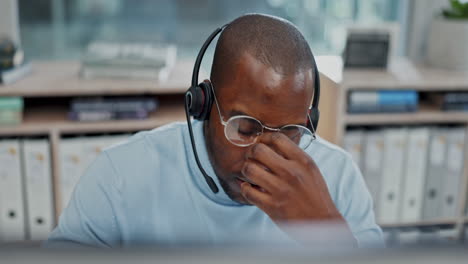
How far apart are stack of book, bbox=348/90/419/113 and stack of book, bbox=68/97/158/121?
815mm

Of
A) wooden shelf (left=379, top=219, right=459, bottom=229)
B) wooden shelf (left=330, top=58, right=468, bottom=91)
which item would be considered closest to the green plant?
wooden shelf (left=330, top=58, right=468, bottom=91)

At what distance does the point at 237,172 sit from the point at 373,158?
1471 mm

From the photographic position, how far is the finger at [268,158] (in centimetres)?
79

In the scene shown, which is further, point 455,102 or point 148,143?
point 455,102

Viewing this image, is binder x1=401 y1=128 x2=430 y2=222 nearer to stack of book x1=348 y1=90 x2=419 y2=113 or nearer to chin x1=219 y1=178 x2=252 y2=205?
stack of book x1=348 y1=90 x2=419 y2=113

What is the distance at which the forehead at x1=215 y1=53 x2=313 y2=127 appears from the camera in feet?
2.87

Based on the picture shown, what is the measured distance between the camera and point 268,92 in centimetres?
87

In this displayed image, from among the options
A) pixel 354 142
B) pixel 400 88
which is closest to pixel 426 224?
pixel 354 142

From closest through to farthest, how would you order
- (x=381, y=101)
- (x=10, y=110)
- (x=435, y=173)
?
(x=10, y=110)
(x=381, y=101)
(x=435, y=173)

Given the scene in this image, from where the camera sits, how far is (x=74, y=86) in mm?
2057

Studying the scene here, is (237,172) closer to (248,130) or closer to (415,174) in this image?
(248,130)

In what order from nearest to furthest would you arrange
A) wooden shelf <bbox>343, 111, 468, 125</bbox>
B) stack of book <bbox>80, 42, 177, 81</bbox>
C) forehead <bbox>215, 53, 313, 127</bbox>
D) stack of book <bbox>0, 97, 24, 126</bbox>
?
forehead <bbox>215, 53, 313, 127</bbox>, stack of book <bbox>0, 97, 24, 126</bbox>, stack of book <bbox>80, 42, 177, 81</bbox>, wooden shelf <bbox>343, 111, 468, 125</bbox>

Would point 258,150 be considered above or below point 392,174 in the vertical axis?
above

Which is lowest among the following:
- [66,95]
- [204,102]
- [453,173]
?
[453,173]
